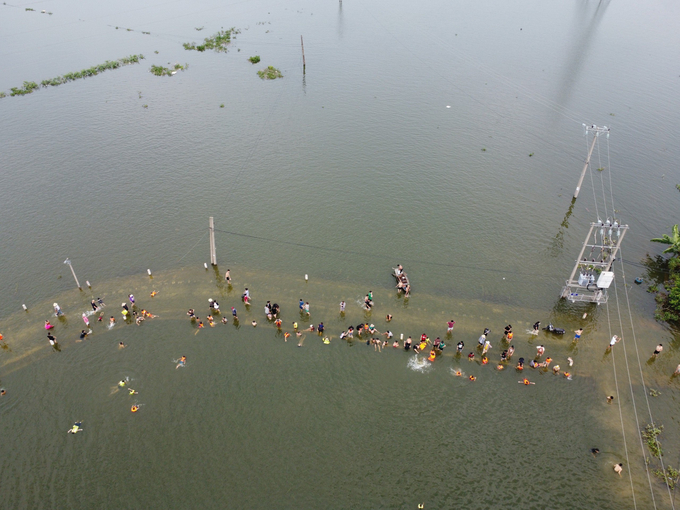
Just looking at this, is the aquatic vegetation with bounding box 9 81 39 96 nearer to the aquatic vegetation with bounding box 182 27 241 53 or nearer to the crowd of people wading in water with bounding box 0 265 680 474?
the aquatic vegetation with bounding box 182 27 241 53

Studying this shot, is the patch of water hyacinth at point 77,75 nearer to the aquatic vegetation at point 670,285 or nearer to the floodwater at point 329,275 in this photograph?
the floodwater at point 329,275

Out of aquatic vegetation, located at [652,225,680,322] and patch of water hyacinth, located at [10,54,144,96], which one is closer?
aquatic vegetation, located at [652,225,680,322]

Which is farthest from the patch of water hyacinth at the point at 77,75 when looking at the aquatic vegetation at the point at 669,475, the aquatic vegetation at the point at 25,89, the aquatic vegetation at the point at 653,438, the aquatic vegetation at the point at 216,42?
the aquatic vegetation at the point at 669,475

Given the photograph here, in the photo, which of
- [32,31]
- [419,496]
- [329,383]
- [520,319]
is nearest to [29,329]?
[329,383]

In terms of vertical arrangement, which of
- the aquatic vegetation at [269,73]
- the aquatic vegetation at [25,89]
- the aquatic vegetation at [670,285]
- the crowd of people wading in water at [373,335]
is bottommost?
the crowd of people wading in water at [373,335]

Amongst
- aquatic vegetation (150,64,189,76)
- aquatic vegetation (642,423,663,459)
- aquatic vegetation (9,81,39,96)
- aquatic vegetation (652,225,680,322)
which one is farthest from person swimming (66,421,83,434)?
aquatic vegetation (150,64,189,76)
